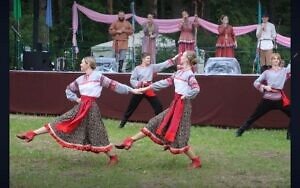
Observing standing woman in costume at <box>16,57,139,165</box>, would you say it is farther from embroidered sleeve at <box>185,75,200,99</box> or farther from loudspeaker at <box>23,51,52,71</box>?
loudspeaker at <box>23,51,52,71</box>

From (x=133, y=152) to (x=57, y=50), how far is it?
480 inches

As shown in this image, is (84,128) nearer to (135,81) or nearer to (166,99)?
(135,81)

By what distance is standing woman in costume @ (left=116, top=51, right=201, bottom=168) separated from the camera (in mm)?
9508

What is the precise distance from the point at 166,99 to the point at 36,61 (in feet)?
17.0

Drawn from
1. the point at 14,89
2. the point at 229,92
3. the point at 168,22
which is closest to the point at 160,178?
the point at 229,92

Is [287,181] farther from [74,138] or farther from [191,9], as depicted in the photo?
[191,9]

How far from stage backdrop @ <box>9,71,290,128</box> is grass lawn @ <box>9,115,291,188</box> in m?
1.58

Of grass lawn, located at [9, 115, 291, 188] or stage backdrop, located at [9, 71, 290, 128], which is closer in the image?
grass lawn, located at [9, 115, 291, 188]

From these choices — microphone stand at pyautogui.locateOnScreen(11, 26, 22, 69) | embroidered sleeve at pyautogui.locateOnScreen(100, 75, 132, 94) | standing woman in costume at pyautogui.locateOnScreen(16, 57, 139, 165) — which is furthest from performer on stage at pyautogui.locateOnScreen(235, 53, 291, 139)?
microphone stand at pyautogui.locateOnScreen(11, 26, 22, 69)

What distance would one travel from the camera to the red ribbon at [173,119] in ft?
31.2

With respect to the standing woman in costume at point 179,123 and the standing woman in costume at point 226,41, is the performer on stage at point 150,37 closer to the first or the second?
the standing woman in costume at point 226,41

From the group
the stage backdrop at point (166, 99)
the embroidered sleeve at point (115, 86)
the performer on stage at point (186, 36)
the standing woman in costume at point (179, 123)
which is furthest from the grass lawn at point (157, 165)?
the performer on stage at point (186, 36)

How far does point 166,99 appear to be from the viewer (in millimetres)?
16109

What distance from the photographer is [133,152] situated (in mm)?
11242
